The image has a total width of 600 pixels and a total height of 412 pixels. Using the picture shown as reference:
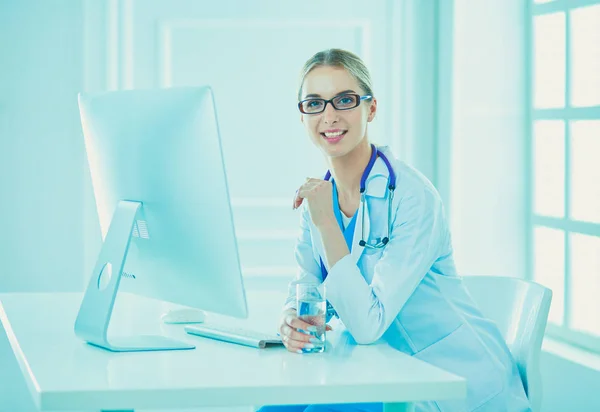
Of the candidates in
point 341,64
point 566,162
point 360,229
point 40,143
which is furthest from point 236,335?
point 40,143

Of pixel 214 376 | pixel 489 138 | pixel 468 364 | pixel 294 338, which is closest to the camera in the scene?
pixel 214 376

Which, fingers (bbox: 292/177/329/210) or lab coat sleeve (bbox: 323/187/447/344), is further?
fingers (bbox: 292/177/329/210)

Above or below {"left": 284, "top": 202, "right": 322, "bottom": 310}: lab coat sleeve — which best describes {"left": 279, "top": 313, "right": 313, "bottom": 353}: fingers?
below

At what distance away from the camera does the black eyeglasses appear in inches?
71.1

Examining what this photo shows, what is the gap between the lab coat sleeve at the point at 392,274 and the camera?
157 cm

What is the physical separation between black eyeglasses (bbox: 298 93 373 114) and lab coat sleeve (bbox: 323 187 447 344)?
26 centimetres

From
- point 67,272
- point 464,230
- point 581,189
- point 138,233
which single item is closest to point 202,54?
point 67,272

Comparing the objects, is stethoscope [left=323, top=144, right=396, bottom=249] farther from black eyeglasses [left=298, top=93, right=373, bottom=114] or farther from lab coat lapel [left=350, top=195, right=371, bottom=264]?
black eyeglasses [left=298, top=93, right=373, bottom=114]

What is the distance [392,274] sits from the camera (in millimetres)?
1601

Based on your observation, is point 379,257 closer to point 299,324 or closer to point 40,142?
point 299,324

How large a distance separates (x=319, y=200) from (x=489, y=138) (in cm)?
148

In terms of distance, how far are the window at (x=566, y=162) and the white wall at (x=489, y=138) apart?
0.06 m

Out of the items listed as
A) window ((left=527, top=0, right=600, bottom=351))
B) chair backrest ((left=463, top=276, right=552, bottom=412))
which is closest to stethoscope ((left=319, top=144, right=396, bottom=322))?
chair backrest ((left=463, top=276, right=552, bottom=412))

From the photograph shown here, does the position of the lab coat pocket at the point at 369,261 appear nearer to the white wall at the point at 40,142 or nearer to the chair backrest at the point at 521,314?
the chair backrest at the point at 521,314
